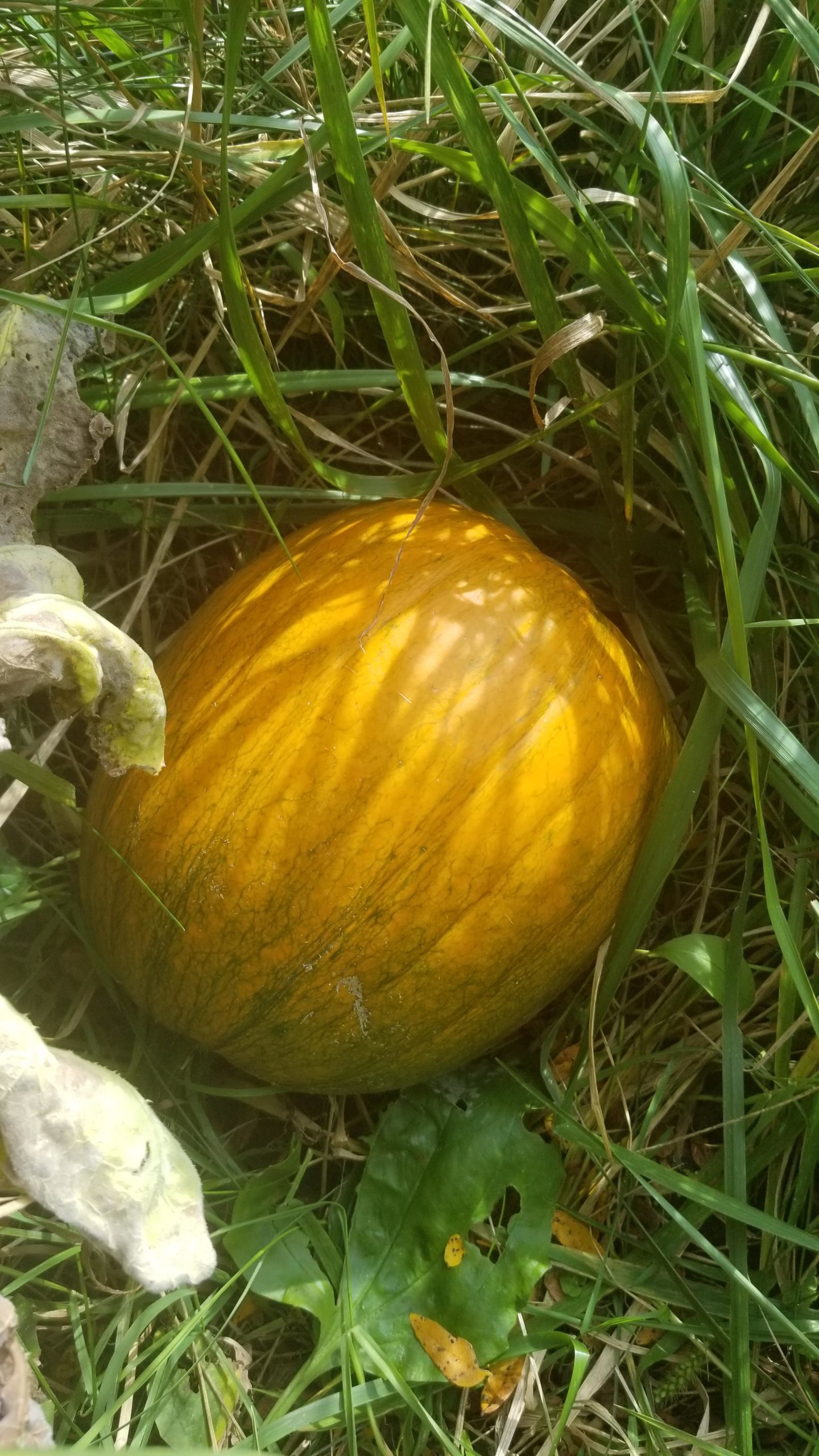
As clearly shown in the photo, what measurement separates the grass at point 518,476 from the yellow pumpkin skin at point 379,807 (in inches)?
5.6

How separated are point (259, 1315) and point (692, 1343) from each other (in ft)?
1.93

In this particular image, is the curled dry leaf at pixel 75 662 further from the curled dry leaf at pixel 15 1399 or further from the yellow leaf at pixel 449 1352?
the yellow leaf at pixel 449 1352

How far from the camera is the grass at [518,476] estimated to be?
128 cm

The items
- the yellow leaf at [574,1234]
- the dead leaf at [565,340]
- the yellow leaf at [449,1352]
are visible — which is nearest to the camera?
the dead leaf at [565,340]

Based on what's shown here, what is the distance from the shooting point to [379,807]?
1240 millimetres

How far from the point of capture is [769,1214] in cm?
144

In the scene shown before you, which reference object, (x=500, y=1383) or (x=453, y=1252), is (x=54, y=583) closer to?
(x=453, y=1252)

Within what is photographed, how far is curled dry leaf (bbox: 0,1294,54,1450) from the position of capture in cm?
96

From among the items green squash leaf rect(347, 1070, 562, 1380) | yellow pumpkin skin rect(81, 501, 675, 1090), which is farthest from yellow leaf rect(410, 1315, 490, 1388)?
yellow pumpkin skin rect(81, 501, 675, 1090)

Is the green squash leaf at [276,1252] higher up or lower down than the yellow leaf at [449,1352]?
higher up

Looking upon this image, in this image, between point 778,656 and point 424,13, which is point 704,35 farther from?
point 778,656

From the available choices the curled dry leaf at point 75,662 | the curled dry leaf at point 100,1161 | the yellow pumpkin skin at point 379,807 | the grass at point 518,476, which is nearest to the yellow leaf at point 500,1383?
the grass at point 518,476

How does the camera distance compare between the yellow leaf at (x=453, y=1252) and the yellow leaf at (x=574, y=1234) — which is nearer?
the yellow leaf at (x=453, y=1252)

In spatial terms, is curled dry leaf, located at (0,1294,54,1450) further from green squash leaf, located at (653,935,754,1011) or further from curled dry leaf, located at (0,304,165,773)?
green squash leaf, located at (653,935,754,1011)
